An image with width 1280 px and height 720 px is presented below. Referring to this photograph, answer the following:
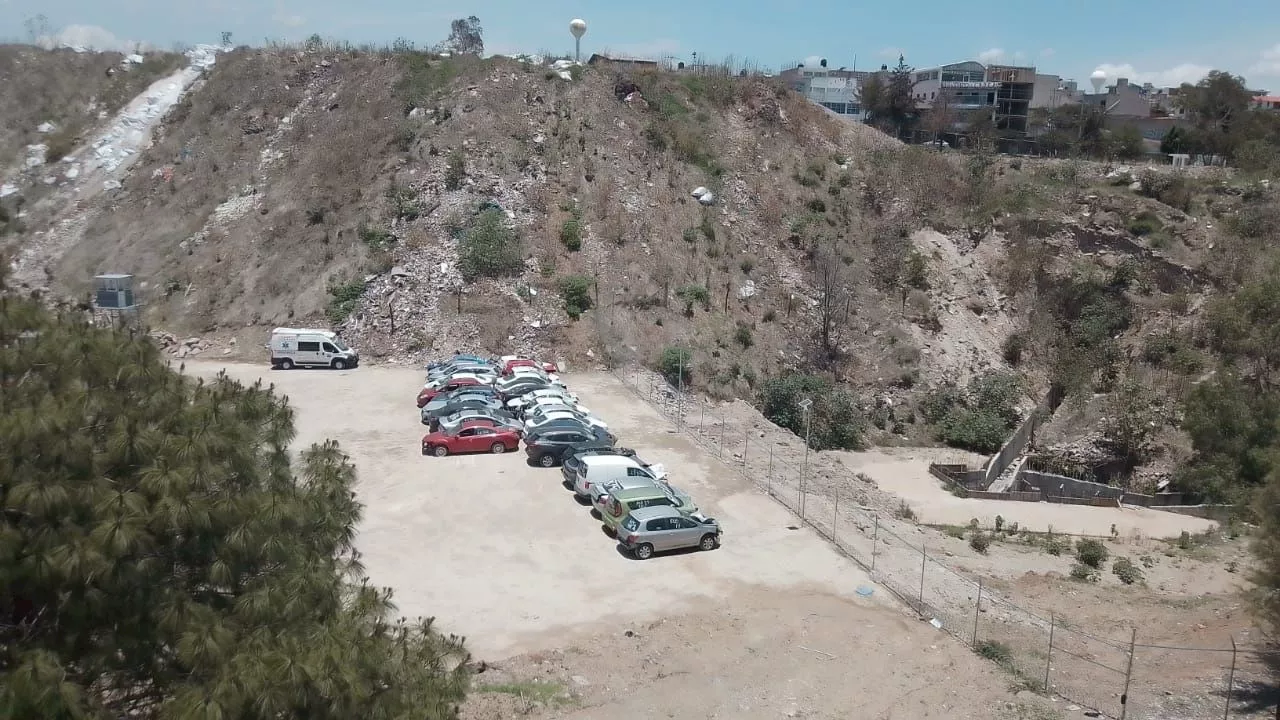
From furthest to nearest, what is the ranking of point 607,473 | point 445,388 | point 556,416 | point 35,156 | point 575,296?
point 35,156 < point 575,296 < point 445,388 < point 556,416 < point 607,473

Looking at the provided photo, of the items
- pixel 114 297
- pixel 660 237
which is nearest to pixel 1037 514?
pixel 660 237

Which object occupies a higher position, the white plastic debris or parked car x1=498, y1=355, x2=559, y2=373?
the white plastic debris

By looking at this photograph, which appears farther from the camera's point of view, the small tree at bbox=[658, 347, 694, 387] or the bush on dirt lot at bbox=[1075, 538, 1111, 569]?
the small tree at bbox=[658, 347, 694, 387]

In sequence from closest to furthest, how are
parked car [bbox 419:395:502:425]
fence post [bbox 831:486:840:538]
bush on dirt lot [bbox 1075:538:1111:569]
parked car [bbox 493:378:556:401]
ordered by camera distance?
fence post [bbox 831:486:840:538], bush on dirt lot [bbox 1075:538:1111:569], parked car [bbox 419:395:502:425], parked car [bbox 493:378:556:401]

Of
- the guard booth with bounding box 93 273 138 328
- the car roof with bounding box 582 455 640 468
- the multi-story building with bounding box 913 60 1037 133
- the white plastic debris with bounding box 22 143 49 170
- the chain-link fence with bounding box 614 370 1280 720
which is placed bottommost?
the chain-link fence with bounding box 614 370 1280 720

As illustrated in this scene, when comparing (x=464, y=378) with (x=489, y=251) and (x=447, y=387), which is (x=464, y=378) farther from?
(x=489, y=251)

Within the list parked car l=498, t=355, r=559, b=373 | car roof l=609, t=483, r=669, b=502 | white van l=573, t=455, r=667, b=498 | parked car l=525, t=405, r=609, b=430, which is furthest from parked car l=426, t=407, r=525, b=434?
car roof l=609, t=483, r=669, b=502

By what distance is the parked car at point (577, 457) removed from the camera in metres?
22.7

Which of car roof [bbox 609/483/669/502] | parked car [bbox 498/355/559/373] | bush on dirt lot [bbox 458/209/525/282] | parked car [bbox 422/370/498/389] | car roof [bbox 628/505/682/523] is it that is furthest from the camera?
bush on dirt lot [bbox 458/209/525/282]

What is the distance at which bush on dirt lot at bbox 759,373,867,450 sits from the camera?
34.9 m

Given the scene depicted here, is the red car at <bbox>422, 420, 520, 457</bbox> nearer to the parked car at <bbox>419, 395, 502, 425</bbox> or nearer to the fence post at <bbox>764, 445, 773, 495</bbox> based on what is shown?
the parked car at <bbox>419, 395, 502, 425</bbox>

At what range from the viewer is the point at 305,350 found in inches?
1331

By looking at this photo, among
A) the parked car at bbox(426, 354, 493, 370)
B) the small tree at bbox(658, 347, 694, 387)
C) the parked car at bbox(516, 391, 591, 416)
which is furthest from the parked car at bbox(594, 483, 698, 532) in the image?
the small tree at bbox(658, 347, 694, 387)

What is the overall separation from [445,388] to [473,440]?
512 cm
